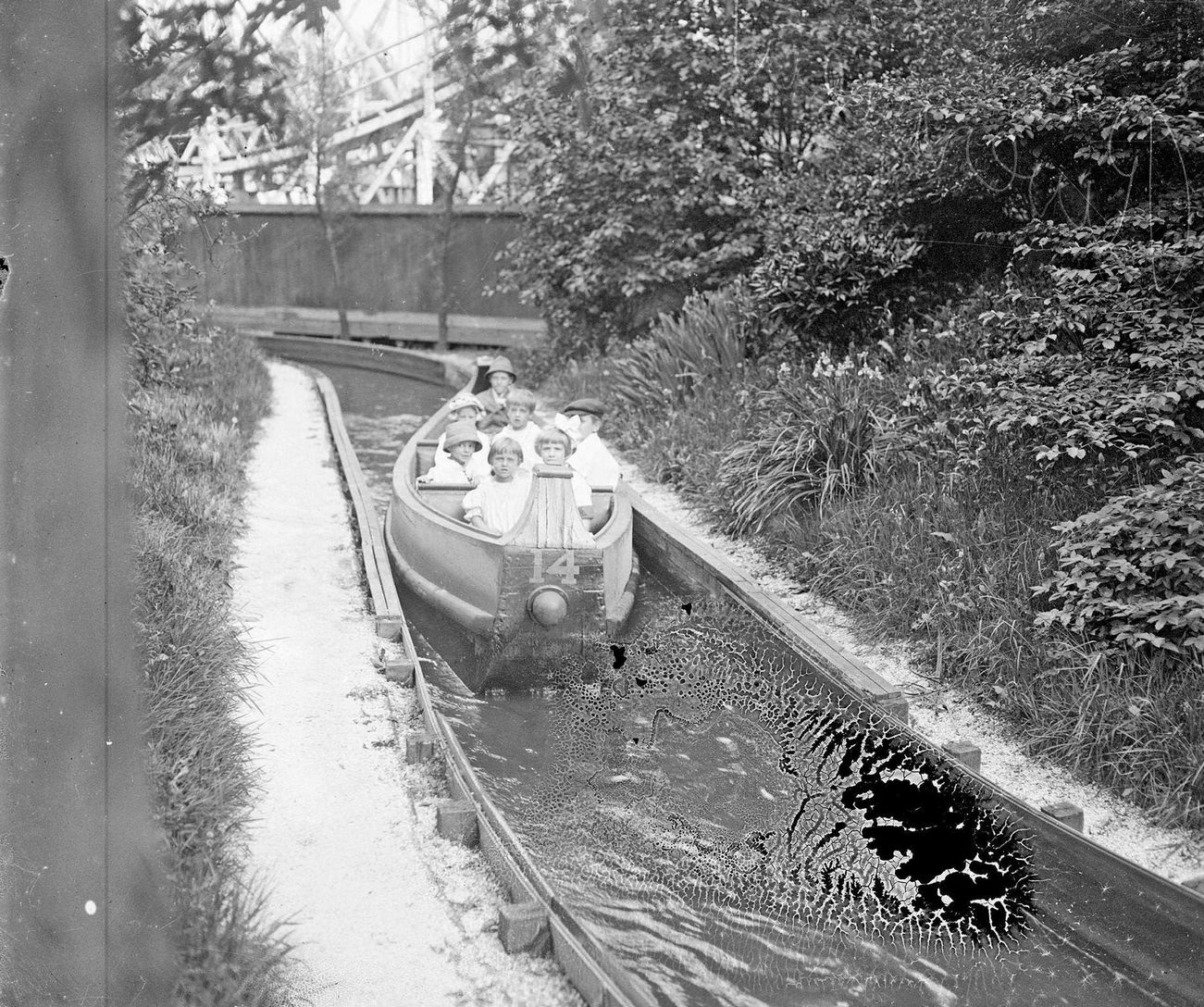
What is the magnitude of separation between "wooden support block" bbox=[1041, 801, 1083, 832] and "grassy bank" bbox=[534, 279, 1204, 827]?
32 cm

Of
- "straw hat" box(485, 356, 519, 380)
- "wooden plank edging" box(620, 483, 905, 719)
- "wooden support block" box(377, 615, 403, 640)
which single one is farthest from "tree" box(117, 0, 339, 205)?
"straw hat" box(485, 356, 519, 380)

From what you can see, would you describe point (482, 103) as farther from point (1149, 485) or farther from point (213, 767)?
point (1149, 485)

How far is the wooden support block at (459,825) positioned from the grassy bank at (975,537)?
2.35 m

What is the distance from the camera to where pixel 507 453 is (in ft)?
22.7

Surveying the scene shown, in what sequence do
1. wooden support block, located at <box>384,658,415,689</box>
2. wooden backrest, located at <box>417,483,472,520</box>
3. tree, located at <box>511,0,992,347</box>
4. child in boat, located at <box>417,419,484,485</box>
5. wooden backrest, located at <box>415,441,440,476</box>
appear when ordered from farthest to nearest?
tree, located at <box>511,0,992,347</box> → wooden backrest, located at <box>415,441,440,476</box> → child in boat, located at <box>417,419,484,485</box> → wooden backrest, located at <box>417,483,472,520</box> → wooden support block, located at <box>384,658,415,689</box>

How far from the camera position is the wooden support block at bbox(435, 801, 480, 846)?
3.99m

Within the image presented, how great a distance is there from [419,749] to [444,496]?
3.30 metres

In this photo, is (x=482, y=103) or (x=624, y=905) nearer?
(x=482, y=103)

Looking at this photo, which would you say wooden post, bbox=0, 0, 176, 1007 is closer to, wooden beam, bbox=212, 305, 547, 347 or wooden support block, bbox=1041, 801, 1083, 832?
wooden support block, bbox=1041, 801, 1083, 832

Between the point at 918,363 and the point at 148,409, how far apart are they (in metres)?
5.55

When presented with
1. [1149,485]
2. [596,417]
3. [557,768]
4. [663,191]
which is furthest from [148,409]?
[1149,485]

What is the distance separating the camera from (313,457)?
38.6 ft

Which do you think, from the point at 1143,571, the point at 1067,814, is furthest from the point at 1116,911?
the point at 1143,571

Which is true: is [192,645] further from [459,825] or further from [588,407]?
[588,407]
